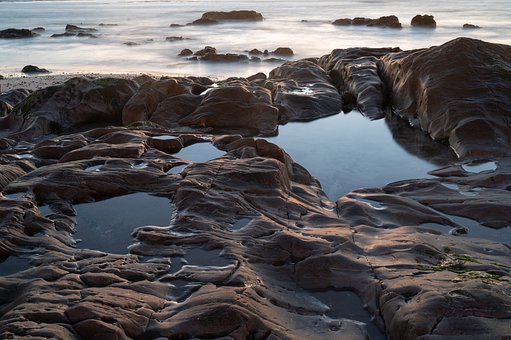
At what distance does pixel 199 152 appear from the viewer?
285 inches

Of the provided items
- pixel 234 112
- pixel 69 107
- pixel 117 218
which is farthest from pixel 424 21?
pixel 117 218

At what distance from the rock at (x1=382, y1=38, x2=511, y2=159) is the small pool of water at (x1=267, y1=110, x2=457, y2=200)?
1.03 ft

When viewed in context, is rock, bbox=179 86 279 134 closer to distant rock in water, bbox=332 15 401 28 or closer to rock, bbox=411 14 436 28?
distant rock in water, bbox=332 15 401 28

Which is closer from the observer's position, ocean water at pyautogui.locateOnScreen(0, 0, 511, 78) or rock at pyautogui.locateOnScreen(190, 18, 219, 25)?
ocean water at pyautogui.locateOnScreen(0, 0, 511, 78)

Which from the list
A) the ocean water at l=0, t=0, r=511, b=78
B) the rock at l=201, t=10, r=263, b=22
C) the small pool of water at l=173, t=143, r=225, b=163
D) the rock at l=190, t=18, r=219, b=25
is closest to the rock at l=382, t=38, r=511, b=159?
the small pool of water at l=173, t=143, r=225, b=163

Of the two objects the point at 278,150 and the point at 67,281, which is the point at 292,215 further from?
the point at 67,281

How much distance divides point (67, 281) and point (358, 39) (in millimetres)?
31619

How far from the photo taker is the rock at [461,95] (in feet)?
27.2

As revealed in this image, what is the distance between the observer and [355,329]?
3648mm

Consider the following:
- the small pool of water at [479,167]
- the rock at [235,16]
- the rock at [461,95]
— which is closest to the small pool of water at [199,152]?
the small pool of water at [479,167]

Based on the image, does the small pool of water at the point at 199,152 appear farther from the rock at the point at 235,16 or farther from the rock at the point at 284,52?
the rock at the point at 235,16

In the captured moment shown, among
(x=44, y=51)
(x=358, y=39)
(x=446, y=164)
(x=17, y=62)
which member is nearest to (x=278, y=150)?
(x=446, y=164)

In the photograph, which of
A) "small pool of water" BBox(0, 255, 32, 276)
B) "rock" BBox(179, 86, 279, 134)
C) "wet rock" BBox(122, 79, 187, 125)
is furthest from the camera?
"wet rock" BBox(122, 79, 187, 125)

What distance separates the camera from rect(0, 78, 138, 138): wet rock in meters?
10.0
